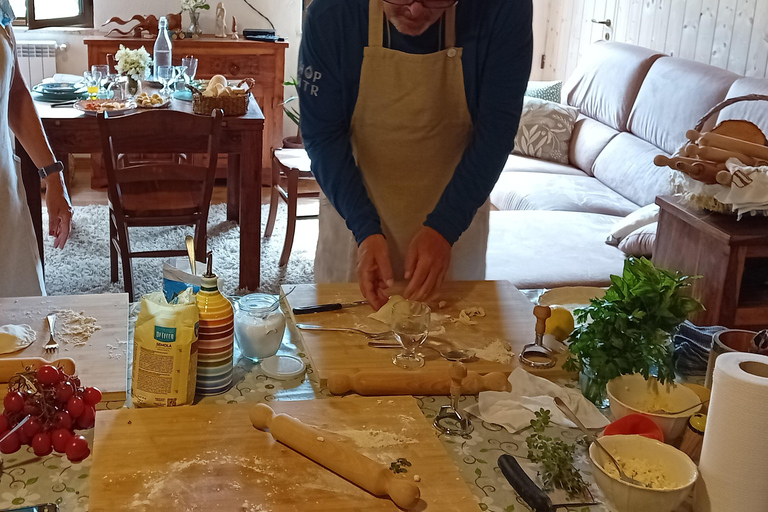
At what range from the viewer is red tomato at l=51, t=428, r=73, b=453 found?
103 cm

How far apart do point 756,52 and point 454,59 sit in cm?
241

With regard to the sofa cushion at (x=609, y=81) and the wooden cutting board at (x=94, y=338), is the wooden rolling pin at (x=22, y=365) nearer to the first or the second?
A: the wooden cutting board at (x=94, y=338)

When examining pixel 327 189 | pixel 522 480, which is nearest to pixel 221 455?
pixel 522 480

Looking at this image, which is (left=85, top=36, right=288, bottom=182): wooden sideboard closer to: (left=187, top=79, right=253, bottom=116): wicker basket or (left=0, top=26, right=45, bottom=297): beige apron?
(left=187, top=79, right=253, bottom=116): wicker basket

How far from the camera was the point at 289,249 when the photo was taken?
399cm

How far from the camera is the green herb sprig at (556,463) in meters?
1.02

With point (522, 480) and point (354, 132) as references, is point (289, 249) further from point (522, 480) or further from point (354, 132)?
point (522, 480)

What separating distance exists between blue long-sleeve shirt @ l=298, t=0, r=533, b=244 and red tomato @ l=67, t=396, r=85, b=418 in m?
0.70

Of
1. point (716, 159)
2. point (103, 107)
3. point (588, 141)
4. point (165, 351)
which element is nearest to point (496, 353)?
point (165, 351)

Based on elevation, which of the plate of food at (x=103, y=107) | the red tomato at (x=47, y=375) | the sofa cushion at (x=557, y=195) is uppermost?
the plate of food at (x=103, y=107)

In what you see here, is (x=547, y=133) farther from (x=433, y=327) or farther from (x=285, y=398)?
(x=285, y=398)

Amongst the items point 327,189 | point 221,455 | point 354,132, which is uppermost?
point 354,132

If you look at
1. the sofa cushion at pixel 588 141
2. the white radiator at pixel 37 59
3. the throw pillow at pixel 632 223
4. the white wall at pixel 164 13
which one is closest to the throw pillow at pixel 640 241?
the throw pillow at pixel 632 223

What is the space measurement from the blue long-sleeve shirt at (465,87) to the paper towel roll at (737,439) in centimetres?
78
